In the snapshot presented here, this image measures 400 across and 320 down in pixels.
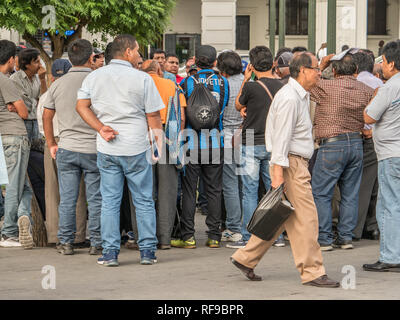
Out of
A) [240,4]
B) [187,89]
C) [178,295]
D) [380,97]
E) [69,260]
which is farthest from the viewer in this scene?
[240,4]

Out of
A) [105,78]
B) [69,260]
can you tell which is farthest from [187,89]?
[69,260]

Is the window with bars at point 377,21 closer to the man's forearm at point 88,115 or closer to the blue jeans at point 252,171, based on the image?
the blue jeans at point 252,171

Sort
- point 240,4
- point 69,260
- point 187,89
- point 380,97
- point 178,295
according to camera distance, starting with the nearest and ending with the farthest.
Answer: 1. point 178,295
2. point 380,97
3. point 69,260
4. point 187,89
5. point 240,4

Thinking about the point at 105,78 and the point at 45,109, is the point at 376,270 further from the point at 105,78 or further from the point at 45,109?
the point at 45,109

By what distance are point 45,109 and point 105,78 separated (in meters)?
0.97

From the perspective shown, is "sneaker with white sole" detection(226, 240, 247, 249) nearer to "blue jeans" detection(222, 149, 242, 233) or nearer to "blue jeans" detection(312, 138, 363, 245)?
"blue jeans" detection(222, 149, 242, 233)

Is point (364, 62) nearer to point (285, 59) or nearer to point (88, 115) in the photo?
point (285, 59)

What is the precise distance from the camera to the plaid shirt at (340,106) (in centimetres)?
840

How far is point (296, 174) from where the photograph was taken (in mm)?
6547

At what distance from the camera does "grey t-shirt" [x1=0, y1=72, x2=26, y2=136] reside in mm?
8492

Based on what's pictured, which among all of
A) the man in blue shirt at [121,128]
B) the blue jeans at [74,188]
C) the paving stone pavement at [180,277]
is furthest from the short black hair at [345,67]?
the blue jeans at [74,188]

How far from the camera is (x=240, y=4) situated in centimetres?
3697

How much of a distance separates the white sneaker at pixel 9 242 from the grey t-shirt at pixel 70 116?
1415 mm
